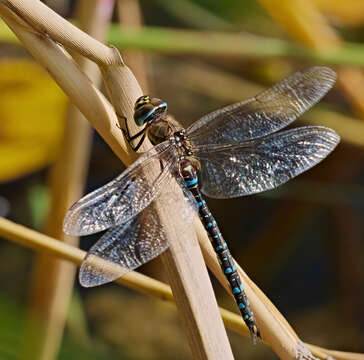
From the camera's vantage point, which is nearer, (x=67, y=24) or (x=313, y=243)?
(x=67, y=24)

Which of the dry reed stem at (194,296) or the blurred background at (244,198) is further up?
the blurred background at (244,198)

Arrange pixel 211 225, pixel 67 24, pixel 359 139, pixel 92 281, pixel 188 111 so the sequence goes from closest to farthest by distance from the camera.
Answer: pixel 67 24, pixel 92 281, pixel 211 225, pixel 359 139, pixel 188 111

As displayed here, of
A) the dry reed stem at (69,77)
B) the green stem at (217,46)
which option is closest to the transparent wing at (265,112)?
the green stem at (217,46)

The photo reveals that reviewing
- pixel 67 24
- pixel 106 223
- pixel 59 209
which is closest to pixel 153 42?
pixel 59 209

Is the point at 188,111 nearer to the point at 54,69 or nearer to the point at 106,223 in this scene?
the point at 106,223

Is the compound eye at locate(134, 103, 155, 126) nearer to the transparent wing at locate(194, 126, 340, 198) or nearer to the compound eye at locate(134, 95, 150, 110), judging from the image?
the compound eye at locate(134, 95, 150, 110)

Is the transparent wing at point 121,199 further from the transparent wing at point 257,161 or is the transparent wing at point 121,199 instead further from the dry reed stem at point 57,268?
the dry reed stem at point 57,268

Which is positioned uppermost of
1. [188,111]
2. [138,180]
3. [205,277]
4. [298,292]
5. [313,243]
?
[188,111]

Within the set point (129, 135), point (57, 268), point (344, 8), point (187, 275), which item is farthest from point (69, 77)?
point (344, 8)
